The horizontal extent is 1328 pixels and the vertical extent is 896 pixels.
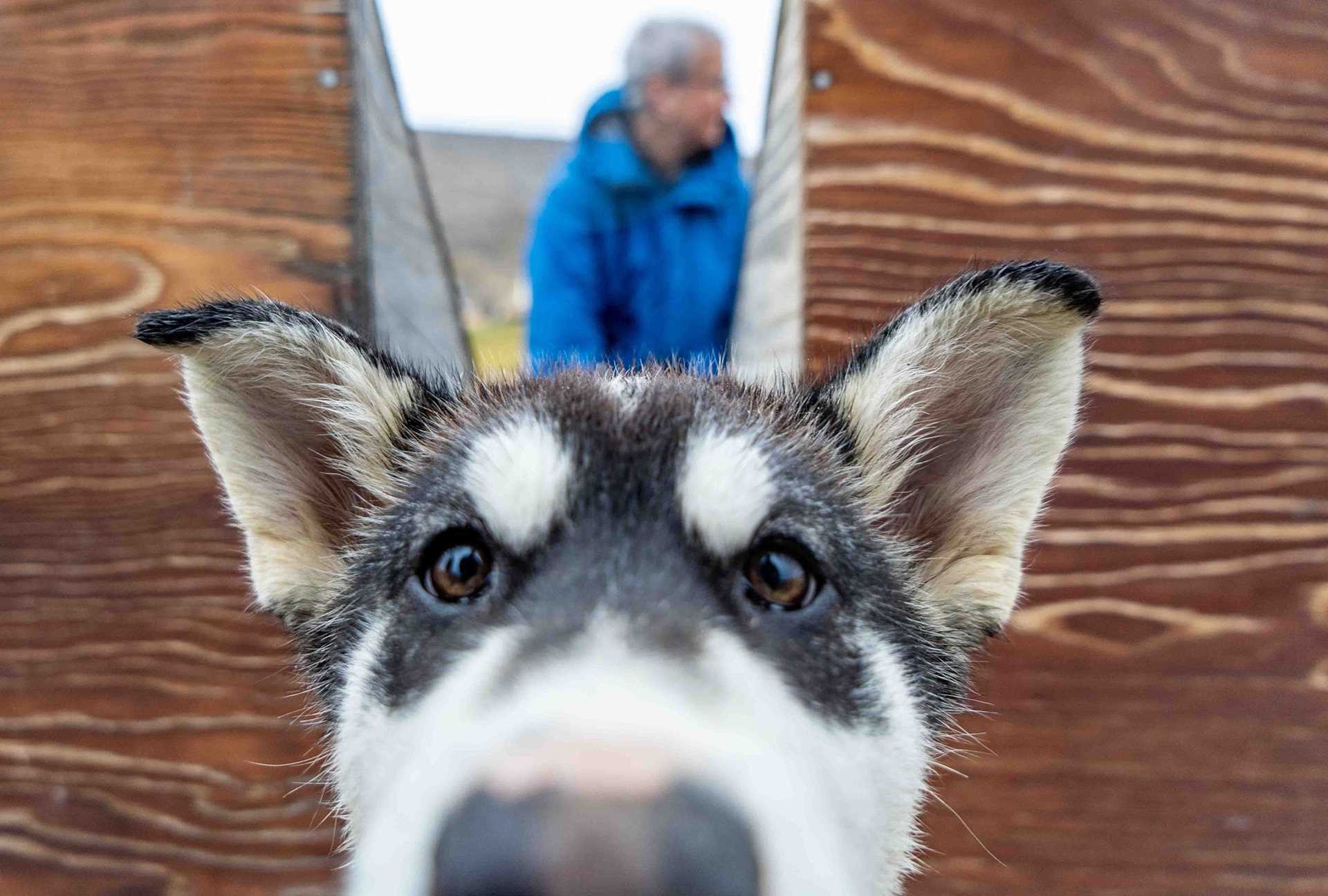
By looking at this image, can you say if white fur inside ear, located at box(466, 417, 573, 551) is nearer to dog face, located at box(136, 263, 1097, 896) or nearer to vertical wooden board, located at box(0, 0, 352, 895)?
dog face, located at box(136, 263, 1097, 896)

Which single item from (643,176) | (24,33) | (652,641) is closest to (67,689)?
(24,33)

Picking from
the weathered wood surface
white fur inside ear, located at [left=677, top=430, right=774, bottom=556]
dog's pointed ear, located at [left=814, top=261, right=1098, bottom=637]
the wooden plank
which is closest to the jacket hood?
the wooden plank

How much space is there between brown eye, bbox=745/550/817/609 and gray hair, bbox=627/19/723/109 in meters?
3.56

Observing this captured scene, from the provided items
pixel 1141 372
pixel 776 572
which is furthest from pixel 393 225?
pixel 1141 372

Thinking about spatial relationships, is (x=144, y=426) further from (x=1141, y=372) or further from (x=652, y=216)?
(x=1141, y=372)

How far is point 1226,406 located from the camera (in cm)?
310

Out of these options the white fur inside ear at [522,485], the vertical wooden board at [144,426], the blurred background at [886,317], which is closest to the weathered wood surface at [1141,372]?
the blurred background at [886,317]

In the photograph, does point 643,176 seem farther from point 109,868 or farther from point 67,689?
point 109,868

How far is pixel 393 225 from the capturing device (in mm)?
3729

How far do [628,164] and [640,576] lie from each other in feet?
11.4

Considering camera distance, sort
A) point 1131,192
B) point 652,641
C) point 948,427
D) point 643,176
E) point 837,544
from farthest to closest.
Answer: point 643,176, point 1131,192, point 948,427, point 837,544, point 652,641

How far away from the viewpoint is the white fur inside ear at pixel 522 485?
179 cm

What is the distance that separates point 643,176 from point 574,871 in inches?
161

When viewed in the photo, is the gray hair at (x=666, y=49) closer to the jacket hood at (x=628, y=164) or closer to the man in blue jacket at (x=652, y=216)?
the man in blue jacket at (x=652, y=216)
